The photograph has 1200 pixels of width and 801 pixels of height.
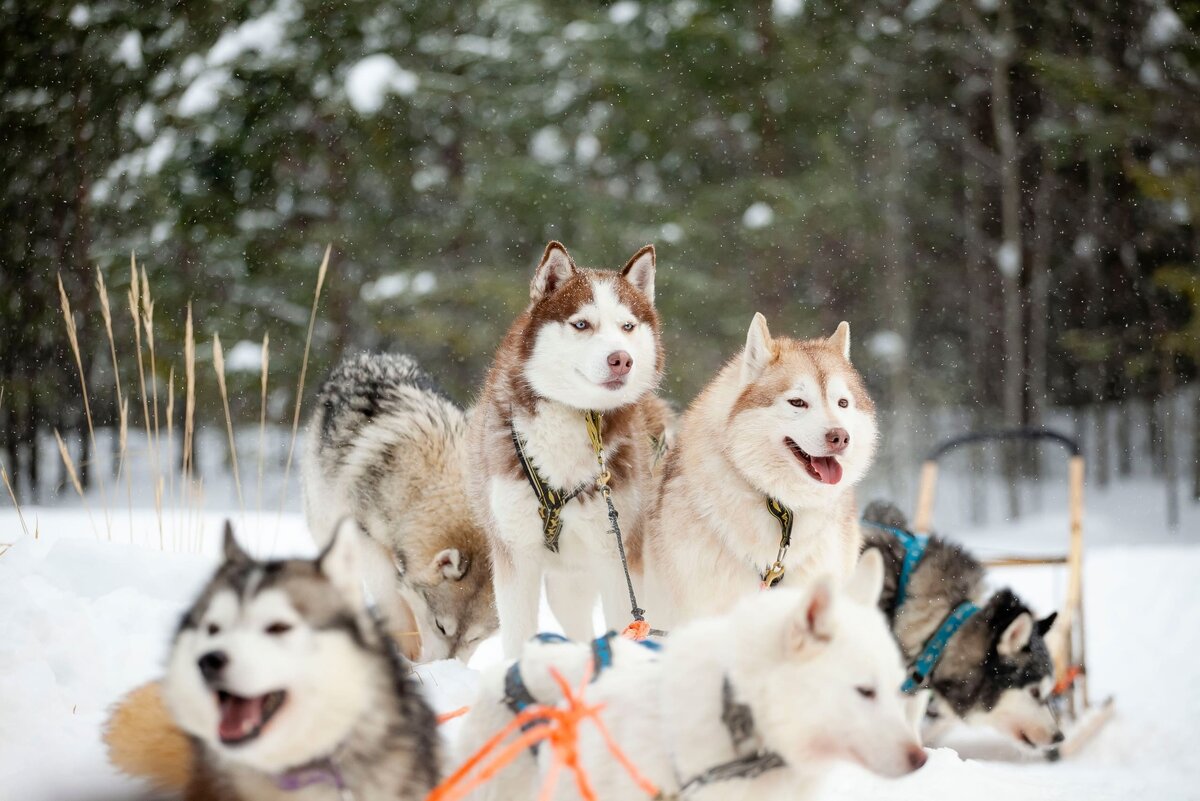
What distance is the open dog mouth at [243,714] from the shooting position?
3.76ft

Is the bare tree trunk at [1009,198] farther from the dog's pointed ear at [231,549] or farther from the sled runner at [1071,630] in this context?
the dog's pointed ear at [231,549]

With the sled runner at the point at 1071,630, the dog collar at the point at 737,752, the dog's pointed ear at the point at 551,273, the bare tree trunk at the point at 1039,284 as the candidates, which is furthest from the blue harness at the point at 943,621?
the bare tree trunk at the point at 1039,284

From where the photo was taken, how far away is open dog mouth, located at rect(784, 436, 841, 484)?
2503 mm

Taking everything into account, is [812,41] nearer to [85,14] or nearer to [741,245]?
[741,245]

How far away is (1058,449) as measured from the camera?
23.3 metres

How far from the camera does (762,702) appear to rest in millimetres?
1391

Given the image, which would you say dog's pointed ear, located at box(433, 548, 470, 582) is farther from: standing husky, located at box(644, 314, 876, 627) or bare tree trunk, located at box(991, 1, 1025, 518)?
bare tree trunk, located at box(991, 1, 1025, 518)

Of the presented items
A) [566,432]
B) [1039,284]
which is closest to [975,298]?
[1039,284]

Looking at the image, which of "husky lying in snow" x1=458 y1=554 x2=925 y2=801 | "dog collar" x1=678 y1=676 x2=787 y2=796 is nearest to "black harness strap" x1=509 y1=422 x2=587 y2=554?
"husky lying in snow" x1=458 y1=554 x2=925 y2=801

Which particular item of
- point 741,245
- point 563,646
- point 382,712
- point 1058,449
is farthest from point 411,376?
point 1058,449

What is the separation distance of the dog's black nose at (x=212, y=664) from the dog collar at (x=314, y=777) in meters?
0.22

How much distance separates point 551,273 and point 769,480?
1.04 meters

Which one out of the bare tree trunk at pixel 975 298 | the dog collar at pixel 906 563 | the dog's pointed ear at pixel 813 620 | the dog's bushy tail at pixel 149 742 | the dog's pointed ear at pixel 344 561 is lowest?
the dog collar at pixel 906 563

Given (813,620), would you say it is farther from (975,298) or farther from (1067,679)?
(975,298)
